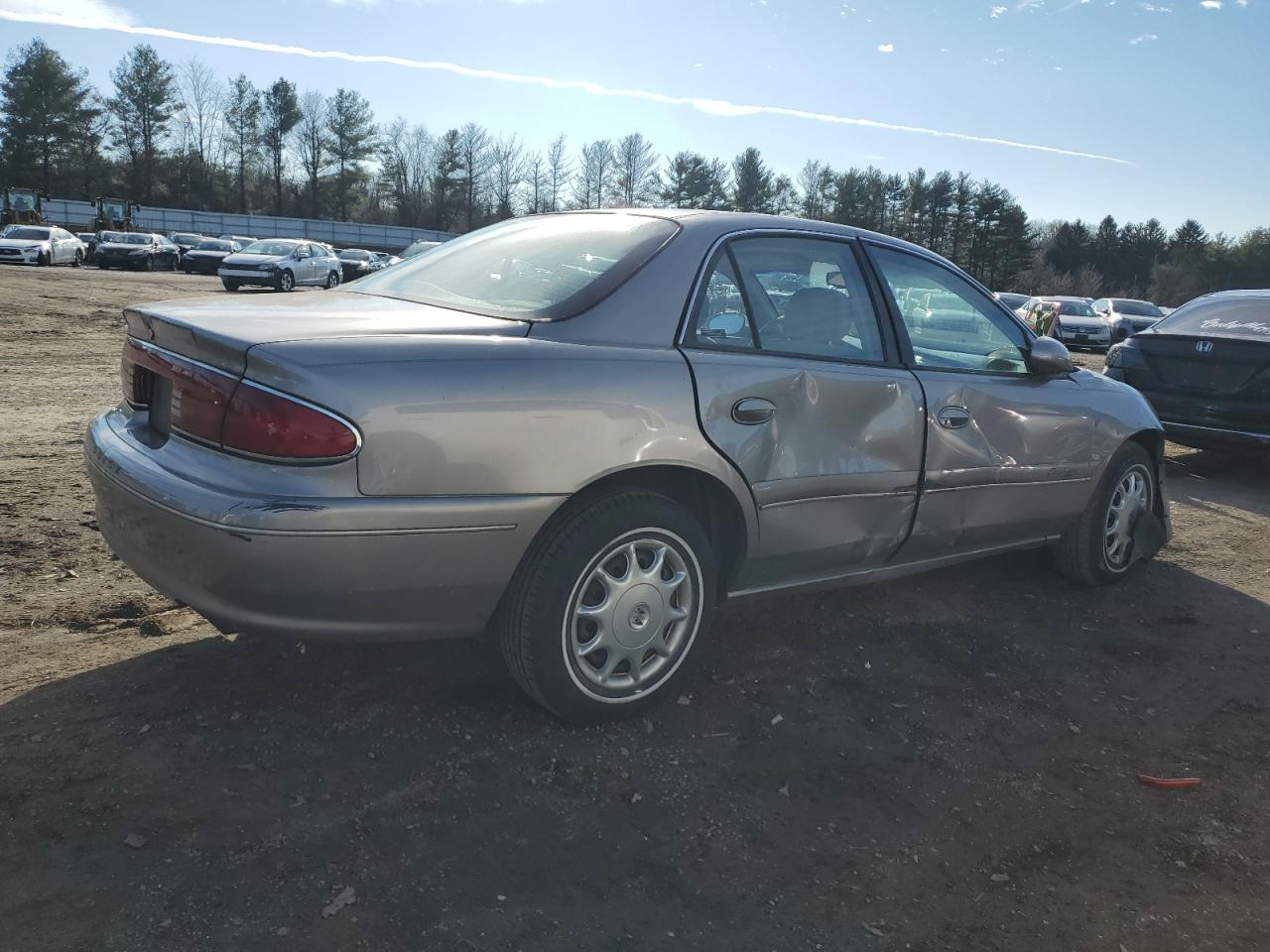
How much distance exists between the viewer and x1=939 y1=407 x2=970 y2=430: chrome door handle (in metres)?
3.86

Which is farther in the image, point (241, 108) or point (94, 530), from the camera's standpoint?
point (241, 108)

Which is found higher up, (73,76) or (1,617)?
(73,76)

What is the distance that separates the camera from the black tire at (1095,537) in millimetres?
4781

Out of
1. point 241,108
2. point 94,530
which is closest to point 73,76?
point 241,108

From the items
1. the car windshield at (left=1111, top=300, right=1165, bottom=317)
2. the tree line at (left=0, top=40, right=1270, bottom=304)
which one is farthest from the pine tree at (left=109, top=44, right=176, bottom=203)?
the car windshield at (left=1111, top=300, right=1165, bottom=317)

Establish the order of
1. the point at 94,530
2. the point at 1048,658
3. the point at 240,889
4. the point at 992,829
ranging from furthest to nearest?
1. the point at 94,530
2. the point at 1048,658
3. the point at 992,829
4. the point at 240,889

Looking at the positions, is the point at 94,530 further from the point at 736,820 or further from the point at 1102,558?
the point at 1102,558

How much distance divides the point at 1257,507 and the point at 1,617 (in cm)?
748

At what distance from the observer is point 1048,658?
13.2 feet

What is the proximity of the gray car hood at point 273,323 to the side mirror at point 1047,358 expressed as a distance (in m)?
2.51

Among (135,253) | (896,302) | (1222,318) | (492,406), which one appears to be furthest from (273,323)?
(135,253)

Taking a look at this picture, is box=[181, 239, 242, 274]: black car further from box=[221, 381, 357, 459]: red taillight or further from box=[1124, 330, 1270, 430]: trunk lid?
box=[221, 381, 357, 459]: red taillight

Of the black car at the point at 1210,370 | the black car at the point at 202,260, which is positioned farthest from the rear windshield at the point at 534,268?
the black car at the point at 202,260

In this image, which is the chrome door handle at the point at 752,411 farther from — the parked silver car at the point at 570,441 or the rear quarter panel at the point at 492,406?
the rear quarter panel at the point at 492,406
